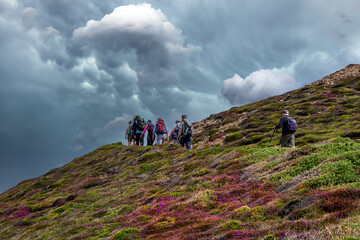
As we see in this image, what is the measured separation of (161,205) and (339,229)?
9.19 metres

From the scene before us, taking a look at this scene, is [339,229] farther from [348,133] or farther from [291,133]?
[348,133]

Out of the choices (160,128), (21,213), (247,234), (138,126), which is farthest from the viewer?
(138,126)

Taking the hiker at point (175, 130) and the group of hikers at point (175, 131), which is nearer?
the group of hikers at point (175, 131)

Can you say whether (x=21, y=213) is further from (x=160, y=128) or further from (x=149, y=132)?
(x=149, y=132)

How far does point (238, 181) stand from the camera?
14.2 m

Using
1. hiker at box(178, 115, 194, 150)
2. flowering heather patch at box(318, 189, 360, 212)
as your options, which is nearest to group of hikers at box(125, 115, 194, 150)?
hiker at box(178, 115, 194, 150)

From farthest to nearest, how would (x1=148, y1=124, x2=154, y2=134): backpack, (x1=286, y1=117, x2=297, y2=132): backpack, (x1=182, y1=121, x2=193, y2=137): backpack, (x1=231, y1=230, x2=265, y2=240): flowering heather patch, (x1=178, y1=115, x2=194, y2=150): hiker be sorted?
(x1=148, y1=124, x2=154, y2=134): backpack
(x1=182, y1=121, x2=193, y2=137): backpack
(x1=178, y1=115, x2=194, y2=150): hiker
(x1=286, y1=117, x2=297, y2=132): backpack
(x1=231, y1=230, x2=265, y2=240): flowering heather patch

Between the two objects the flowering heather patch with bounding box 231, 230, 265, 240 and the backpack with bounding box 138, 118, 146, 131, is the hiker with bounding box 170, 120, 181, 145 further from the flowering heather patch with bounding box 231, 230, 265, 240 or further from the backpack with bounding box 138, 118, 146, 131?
the flowering heather patch with bounding box 231, 230, 265, 240

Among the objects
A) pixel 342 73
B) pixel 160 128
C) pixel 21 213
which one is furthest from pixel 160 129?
pixel 342 73

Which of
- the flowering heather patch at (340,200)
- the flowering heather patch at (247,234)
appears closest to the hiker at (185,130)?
the flowering heather patch at (340,200)

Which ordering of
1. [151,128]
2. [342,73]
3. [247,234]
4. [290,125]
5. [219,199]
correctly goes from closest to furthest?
[247,234] < [219,199] < [290,125] < [151,128] < [342,73]

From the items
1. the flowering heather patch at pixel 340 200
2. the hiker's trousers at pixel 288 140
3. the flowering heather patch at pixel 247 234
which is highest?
the hiker's trousers at pixel 288 140

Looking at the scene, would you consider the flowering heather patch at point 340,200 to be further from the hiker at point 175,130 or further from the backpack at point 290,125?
the hiker at point 175,130

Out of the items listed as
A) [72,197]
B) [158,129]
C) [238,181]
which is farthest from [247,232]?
[158,129]
